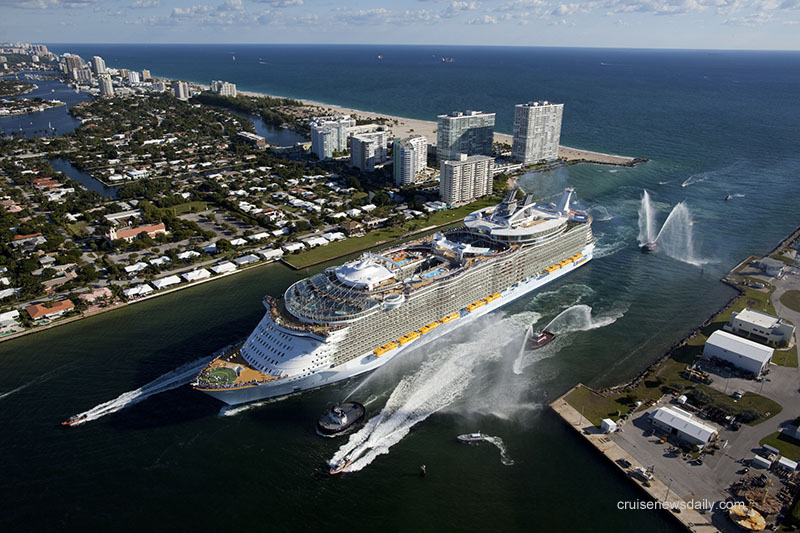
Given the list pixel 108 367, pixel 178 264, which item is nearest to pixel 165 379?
pixel 108 367

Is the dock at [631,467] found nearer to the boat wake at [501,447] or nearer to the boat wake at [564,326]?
the boat wake at [564,326]

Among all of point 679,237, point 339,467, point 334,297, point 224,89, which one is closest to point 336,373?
point 334,297

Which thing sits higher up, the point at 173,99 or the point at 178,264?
the point at 173,99

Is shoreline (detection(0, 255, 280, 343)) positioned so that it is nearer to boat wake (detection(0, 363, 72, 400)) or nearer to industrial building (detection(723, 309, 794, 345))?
boat wake (detection(0, 363, 72, 400))

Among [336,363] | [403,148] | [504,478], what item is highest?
[403,148]

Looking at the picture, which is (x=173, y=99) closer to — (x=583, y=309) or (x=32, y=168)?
(x=32, y=168)

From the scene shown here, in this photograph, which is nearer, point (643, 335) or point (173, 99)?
point (643, 335)

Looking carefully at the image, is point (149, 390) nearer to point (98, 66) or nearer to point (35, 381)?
point (35, 381)

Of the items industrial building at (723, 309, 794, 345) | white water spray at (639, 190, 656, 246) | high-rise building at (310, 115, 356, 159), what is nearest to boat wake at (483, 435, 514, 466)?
industrial building at (723, 309, 794, 345)
